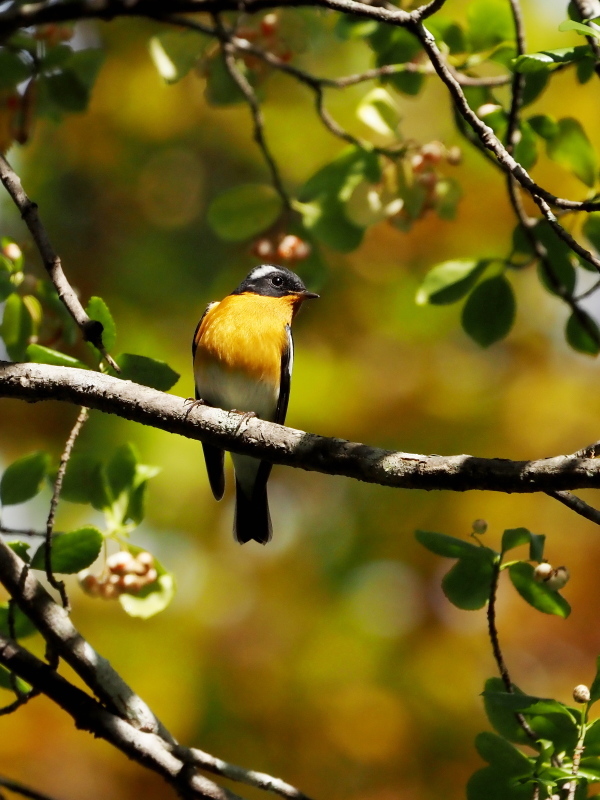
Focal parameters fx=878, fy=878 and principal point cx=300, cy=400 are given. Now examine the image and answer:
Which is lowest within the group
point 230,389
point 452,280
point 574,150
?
point 230,389

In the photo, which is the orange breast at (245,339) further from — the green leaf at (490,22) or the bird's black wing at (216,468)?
the green leaf at (490,22)

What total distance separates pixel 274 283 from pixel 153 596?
2.48 meters

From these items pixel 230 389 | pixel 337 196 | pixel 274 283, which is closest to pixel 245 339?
pixel 230 389

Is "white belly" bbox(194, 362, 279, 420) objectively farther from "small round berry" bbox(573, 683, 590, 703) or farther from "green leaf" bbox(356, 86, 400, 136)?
"small round berry" bbox(573, 683, 590, 703)

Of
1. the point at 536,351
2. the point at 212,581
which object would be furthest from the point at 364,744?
the point at 536,351

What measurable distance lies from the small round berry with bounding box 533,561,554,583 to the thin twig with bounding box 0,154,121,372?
1.43 meters

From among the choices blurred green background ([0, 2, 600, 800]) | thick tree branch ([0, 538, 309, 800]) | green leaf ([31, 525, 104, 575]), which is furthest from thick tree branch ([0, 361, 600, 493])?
blurred green background ([0, 2, 600, 800])

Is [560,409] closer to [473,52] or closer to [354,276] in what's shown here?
[354,276]

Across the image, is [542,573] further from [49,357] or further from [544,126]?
[544,126]

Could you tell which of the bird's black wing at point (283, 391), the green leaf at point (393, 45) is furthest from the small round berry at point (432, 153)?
the bird's black wing at point (283, 391)

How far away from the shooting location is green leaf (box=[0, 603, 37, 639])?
2.97 meters

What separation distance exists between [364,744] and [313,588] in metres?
1.34

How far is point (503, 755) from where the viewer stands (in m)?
2.27

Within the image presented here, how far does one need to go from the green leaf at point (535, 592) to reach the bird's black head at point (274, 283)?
2587mm
